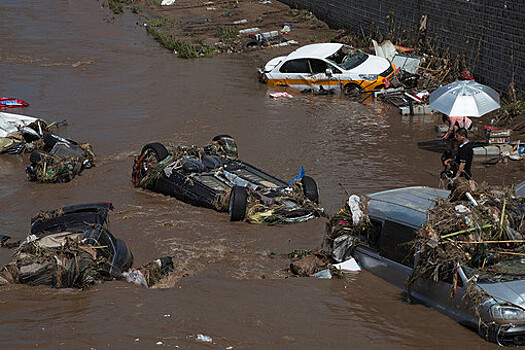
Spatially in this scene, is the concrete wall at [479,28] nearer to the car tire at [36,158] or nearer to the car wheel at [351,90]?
the car wheel at [351,90]

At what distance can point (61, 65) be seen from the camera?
84.4 feet

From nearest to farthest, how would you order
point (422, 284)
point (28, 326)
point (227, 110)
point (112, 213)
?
1. point (28, 326)
2. point (422, 284)
3. point (112, 213)
4. point (227, 110)

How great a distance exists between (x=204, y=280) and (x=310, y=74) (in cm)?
1284

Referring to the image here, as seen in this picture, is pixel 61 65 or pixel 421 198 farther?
pixel 61 65

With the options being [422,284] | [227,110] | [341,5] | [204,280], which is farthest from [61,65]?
[422,284]

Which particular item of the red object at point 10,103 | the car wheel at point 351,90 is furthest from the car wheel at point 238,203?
the red object at point 10,103

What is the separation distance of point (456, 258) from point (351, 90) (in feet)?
44.3

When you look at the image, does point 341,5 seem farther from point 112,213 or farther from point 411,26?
point 112,213

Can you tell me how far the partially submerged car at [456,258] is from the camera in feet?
22.0

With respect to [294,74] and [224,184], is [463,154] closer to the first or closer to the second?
[224,184]

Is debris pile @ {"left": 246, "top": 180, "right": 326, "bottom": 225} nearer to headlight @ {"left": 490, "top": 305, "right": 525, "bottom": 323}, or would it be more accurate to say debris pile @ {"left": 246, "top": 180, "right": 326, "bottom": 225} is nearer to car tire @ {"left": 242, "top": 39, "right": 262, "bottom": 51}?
headlight @ {"left": 490, "top": 305, "right": 525, "bottom": 323}

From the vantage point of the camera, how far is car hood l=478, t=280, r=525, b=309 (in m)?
6.64

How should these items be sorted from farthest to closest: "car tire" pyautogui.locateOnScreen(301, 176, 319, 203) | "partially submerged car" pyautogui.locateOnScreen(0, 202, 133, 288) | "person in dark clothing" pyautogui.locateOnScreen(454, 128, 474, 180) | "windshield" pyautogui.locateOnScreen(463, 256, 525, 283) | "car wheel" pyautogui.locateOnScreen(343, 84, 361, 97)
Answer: "car wheel" pyautogui.locateOnScreen(343, 84, 361, 97) → "car tire" pyautogui.locateOnScreen(301, 176, 319, 203) → "person in dark clothing" pyautogui.locateOnScreen(454, 128, 474, 180) → "partially submerged car" pyautogui.locateOnScreen(0, 202, 133, 288) → "windshield" pyautogui.locateOnScreen(463, 256, 525, 283)

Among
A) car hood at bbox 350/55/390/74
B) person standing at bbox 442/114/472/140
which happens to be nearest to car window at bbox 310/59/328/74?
car hood at bbox 350/55/390/74
